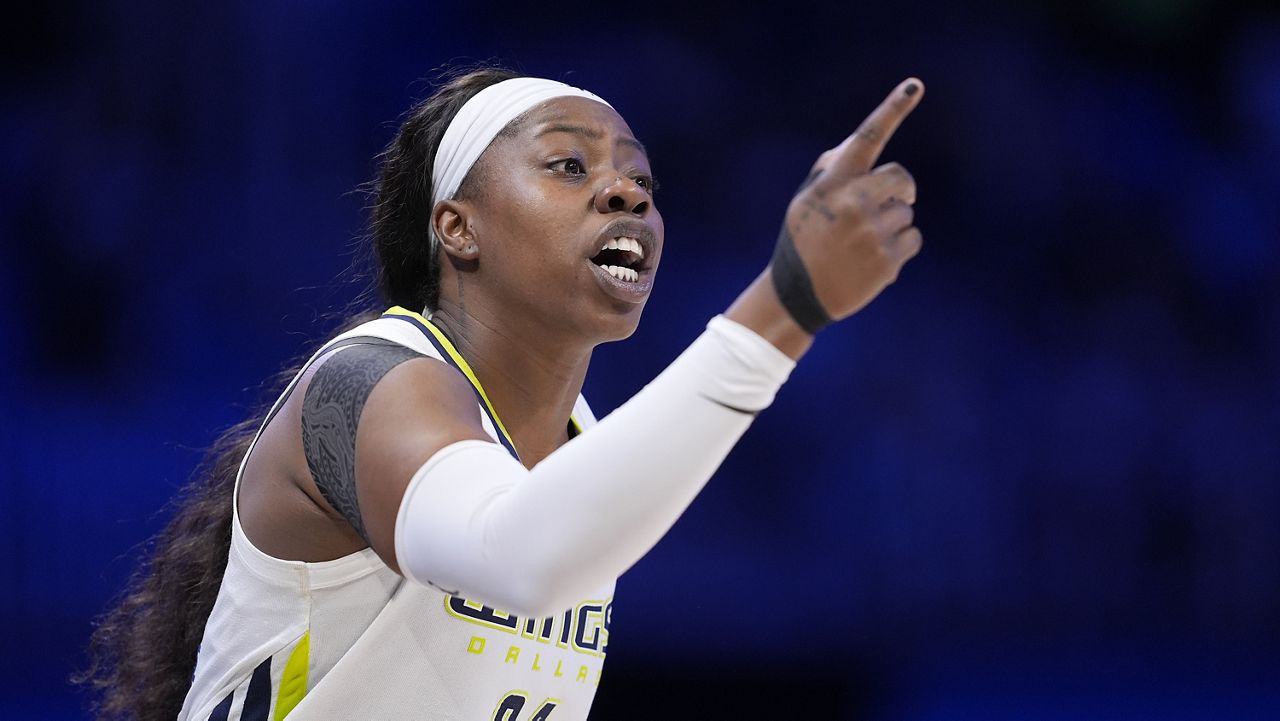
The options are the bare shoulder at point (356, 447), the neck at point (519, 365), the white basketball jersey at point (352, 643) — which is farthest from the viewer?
the neck at point (519, 365)

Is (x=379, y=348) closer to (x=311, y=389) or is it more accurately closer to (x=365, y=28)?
(x=311, y=389)

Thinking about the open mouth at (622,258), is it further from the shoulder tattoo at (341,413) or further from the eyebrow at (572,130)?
the shoulder tattoo at (341,413)

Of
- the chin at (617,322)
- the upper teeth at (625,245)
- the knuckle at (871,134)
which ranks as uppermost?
the knuckle at (871,134)

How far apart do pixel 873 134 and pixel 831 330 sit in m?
2.44

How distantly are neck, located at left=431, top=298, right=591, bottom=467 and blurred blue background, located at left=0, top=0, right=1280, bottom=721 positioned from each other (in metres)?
1.46

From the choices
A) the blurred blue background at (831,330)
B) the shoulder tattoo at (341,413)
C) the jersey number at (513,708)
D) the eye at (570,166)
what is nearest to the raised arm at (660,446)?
the shoulder tattoo at (341,413)

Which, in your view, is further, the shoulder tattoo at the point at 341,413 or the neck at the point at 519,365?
the neck at the point at 519,365

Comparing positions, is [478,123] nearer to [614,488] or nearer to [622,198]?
[622,198]

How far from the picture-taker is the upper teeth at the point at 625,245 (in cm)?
170

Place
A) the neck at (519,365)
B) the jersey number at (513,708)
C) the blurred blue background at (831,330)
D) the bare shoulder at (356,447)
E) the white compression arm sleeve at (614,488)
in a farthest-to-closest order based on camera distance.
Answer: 1. the blurred blue background at (831,330)
2. the neck at (519,365)
3. the jersey number at (513,708)
4. the bare shoulder at (356,447)
5. the white compression arm sleeve at (614,488)

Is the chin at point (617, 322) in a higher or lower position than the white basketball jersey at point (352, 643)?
higher

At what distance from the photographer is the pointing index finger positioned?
3.71 feet

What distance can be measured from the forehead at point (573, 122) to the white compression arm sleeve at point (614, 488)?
0.76m

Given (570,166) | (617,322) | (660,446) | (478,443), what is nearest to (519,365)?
(617,322)
